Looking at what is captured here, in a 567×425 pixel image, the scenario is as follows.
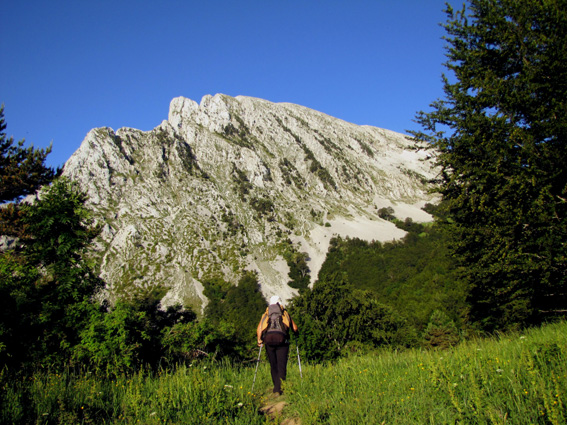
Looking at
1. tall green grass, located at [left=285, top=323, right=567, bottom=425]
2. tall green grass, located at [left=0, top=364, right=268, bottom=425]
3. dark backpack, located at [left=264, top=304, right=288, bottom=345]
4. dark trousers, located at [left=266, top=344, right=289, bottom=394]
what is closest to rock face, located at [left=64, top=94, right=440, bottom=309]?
dark backpack, located at [left=264, top=304, right=288, bottom=345]

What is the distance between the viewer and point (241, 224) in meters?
116

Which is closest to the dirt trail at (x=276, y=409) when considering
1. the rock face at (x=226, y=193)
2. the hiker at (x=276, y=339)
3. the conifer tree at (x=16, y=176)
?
the hiker at (x=276, y=339)

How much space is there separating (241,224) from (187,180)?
26.3 m

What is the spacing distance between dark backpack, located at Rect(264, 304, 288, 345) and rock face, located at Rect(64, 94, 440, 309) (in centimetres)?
7825

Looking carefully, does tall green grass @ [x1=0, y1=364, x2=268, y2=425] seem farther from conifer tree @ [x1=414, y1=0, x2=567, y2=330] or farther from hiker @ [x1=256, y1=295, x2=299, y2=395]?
conifer tree @ [x1=414, y1=0, x2=567, y2=330]

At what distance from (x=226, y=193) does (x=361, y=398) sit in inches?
4779

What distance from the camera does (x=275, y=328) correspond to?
6164 mm

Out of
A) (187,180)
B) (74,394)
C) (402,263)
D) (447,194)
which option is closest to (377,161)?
(402,263)

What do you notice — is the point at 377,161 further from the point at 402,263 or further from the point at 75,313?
the point at 75,313

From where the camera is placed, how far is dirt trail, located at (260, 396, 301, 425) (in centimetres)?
427

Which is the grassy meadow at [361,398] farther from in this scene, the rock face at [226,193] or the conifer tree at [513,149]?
the rock face at [226,193]

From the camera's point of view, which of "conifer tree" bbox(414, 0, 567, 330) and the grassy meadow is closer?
the grassy meadow

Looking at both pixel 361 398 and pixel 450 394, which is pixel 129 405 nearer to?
pixel 361 398

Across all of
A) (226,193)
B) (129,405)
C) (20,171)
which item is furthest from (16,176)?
(226,193)
